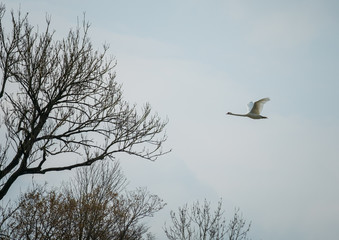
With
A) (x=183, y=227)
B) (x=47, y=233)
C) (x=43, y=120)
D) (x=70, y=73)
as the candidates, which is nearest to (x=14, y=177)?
(x=43, y=120)

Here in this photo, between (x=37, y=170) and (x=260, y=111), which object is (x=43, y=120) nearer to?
(x=37, y=170)

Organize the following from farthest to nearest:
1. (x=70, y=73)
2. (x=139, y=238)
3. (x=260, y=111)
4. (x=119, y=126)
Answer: (x=139, y=238) → (x=260, y=111) → (x=119, y=126) → (x=70, y=73)

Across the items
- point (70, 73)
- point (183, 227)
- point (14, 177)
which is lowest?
point (14, 177)

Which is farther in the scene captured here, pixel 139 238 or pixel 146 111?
pixel 139 238

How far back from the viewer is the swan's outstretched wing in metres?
10.5

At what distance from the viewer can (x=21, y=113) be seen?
348 inches

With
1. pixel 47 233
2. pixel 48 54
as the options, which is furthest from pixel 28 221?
pixel 48 54

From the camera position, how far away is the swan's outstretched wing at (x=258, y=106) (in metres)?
10.5

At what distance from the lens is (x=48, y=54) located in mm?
8812

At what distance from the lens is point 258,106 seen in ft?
34.8

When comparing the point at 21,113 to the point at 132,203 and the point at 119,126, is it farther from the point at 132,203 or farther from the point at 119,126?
the point at 132,203

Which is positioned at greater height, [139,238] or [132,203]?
[132,203]

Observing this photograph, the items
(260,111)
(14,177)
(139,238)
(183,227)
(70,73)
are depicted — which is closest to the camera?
(14,177)

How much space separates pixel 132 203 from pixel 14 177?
42.7 ft
